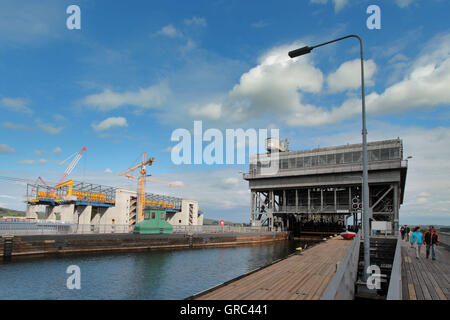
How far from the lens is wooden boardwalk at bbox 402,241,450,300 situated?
11.3 metres

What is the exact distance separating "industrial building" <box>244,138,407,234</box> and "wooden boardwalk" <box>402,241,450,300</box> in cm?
3941

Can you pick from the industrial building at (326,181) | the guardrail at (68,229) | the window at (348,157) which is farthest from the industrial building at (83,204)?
the window at (348,157)

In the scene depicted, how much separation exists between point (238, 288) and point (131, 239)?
3365 cm

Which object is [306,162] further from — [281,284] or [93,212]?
[281,284]

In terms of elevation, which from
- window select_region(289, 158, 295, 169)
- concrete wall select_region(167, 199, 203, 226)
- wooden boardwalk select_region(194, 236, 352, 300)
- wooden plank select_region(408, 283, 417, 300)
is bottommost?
concrete wall select_region(167, 199, 203, 226)

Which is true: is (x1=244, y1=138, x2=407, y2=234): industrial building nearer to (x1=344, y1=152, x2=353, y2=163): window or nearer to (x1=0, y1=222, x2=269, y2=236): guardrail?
(x1=344, y1=152, x2=353, y2=163): window

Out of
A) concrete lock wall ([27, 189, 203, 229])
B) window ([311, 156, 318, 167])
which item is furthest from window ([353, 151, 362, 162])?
concrete lock wall ([27, 189, 203, 229])

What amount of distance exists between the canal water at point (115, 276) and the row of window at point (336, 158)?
43083 mm

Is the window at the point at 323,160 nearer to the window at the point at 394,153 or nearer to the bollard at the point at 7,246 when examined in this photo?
the window at the point at 394,153

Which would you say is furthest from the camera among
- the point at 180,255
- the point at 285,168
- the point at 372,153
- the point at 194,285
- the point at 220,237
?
the point at 285,168
